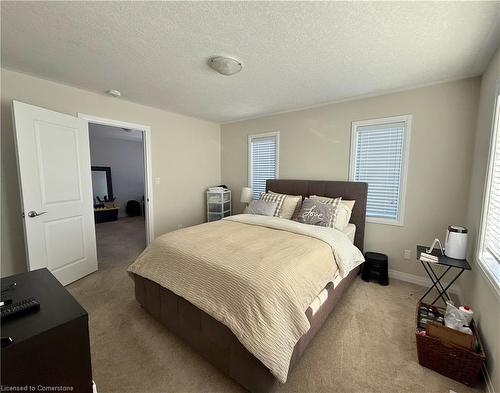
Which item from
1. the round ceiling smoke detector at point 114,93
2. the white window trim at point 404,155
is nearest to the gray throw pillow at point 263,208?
the white window trim at point 404,155

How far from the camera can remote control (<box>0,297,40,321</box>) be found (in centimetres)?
84

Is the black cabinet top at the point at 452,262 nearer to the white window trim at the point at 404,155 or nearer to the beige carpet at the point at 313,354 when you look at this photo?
the beige carpet at the point at 313,354

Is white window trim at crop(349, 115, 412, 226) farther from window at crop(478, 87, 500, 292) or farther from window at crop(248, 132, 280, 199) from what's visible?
window at crop(248, 132, 280, 199)

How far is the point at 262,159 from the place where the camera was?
164 inches

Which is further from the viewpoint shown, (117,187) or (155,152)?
(117,187)

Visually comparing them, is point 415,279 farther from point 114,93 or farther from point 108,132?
point 108,132

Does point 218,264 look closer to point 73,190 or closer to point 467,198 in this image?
point 73,190

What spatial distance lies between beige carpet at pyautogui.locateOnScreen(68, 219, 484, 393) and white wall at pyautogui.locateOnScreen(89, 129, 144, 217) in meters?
4.87

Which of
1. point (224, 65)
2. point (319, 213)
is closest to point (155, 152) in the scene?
point (224, 65)

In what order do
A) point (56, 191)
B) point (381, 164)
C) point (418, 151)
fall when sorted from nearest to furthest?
point (56, 191) < point (418, 151) < point (381, 164)

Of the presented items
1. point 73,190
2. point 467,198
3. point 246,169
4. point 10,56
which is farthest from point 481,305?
point 10,56

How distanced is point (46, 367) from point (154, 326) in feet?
4.15

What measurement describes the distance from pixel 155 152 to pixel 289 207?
2.39 metres

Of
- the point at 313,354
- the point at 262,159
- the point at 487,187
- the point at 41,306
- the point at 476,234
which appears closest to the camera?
the point at 41,306
